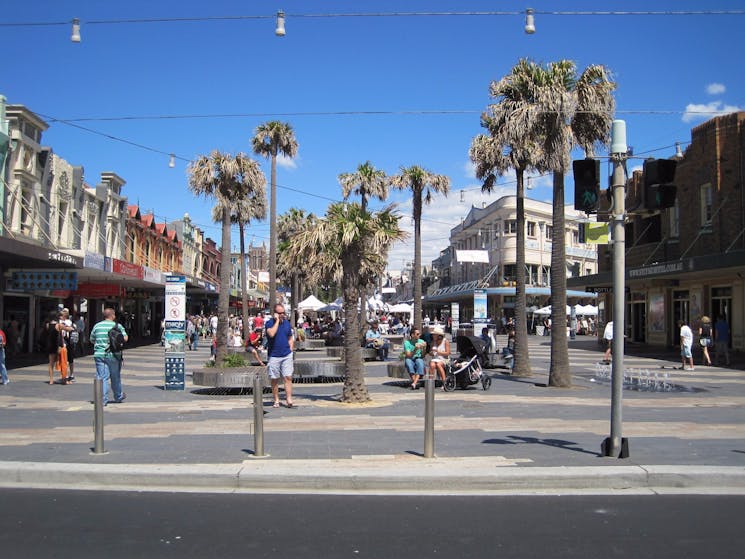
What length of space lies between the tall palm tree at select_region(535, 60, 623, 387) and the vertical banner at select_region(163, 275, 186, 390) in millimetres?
8568

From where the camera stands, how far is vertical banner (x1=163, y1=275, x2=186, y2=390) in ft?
52.4

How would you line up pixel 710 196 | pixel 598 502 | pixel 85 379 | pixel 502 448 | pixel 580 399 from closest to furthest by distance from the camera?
pixel 598 502
pixel 502 448
pixel 580 399
pixel 85 379
pixel 710 196

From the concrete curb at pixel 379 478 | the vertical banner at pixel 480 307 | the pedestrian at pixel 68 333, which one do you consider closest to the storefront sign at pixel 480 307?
the vertical banner at pixel 480 307

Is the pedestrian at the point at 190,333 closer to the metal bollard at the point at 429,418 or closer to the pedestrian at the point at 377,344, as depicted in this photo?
the pedestrian at the point at 377,344

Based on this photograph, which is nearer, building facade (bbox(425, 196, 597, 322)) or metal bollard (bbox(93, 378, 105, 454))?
metal bollard (bbox(93, 378, 105, 454))

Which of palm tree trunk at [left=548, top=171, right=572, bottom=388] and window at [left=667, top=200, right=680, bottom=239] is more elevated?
window at [left=667, top=200, right=680, bottom=239]

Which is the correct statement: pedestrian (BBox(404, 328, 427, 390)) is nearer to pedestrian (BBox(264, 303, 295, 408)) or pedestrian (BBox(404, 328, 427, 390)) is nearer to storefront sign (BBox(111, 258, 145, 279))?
pedestrian (BBox(264, 303, 295, 408))

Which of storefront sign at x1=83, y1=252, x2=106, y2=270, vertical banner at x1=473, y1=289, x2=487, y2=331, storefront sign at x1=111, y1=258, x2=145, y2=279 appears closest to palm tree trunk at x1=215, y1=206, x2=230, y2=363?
storefront sign at x1=83, y1=252, x2=106, y2=270

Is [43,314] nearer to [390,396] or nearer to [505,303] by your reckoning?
[390,396]

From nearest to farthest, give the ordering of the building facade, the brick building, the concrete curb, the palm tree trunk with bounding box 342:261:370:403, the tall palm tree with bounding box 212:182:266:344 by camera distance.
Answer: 1. the concrete curb
2. the palm tree trunk with bounding box 342:261:370:403
3. the tall palm tree with bounding box 212:182:266:344
4. the brick building
5. the building facade

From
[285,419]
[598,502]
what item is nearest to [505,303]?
[285,419]

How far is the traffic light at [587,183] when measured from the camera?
875cm

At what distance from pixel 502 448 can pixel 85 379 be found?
14.0 m

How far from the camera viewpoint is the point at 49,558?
17.6 ft
